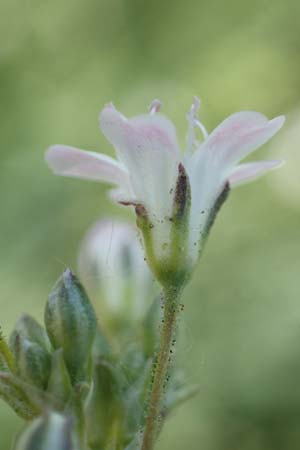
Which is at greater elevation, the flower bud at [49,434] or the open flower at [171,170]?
the open flower at [171,170]

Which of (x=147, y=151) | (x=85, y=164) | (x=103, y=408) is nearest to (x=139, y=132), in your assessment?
(x=147, y=151)

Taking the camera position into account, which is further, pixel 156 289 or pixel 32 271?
pixel 32 271

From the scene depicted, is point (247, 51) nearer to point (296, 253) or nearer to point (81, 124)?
point (81, 124)

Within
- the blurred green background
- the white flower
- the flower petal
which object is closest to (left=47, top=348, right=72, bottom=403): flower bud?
the flower petal

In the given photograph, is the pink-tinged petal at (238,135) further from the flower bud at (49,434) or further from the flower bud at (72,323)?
the flower bud at (49,434)

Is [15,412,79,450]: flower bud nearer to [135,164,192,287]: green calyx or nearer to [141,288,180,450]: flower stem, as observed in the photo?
[141,288,180,450]: flower stem

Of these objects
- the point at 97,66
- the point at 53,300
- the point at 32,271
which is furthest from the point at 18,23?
the point at 53,300

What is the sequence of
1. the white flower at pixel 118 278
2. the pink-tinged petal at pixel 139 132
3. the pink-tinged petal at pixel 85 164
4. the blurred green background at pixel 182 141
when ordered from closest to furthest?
the pink-tinged petal at pixel 139 132 < the pink-tinged petal at pixel 85 164 < the white flower at pixel 118 278 < the blurred green background at pixel 182 141

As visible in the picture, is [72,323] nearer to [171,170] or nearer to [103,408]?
[103,408]

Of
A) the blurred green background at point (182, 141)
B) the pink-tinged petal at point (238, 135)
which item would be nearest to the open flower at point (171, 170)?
the pink-tinged petal at point (238, 135)
